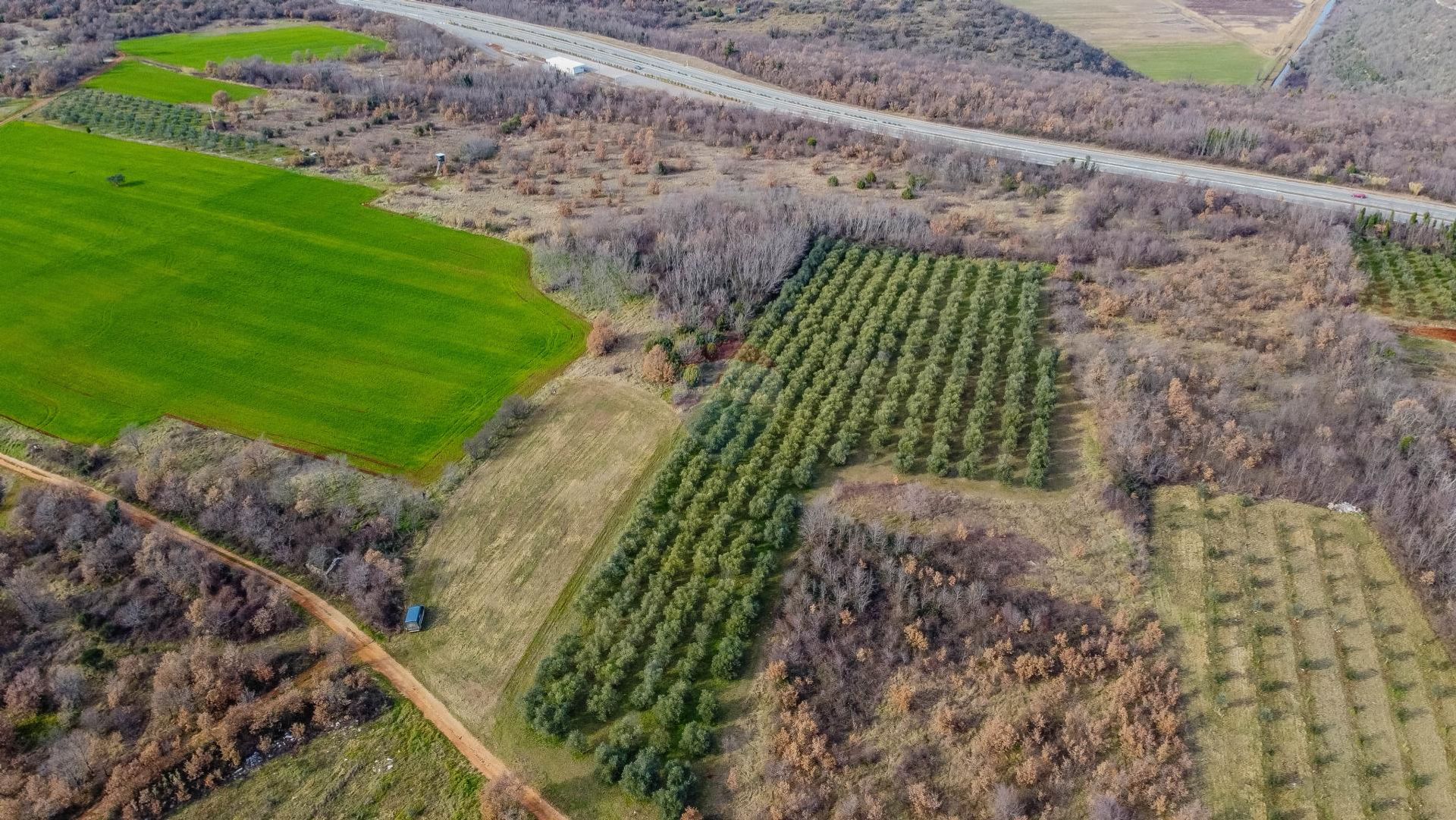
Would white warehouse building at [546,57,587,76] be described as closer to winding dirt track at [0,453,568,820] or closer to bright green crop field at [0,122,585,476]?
bright green crop field at [0,122,585,476]

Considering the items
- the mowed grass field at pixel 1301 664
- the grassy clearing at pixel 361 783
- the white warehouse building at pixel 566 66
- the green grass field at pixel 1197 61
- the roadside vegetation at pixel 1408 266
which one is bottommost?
the grassy clearing at pixel 361 783

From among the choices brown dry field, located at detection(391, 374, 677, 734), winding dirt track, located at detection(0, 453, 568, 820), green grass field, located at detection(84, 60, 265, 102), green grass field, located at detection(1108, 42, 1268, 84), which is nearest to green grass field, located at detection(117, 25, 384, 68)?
green grass field, located at detection(84, 60, 265, 102)

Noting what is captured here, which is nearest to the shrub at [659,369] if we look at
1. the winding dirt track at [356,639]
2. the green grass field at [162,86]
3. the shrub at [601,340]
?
the shrub at [601,340]

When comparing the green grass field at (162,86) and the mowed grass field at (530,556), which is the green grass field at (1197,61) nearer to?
the mowed grass field at (530,556)

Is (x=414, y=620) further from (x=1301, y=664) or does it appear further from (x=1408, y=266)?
(x=1408, y=266)

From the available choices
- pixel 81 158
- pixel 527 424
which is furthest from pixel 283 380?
pixel 81 158

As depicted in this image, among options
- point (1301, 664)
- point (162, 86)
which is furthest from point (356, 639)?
point (162, 86)
